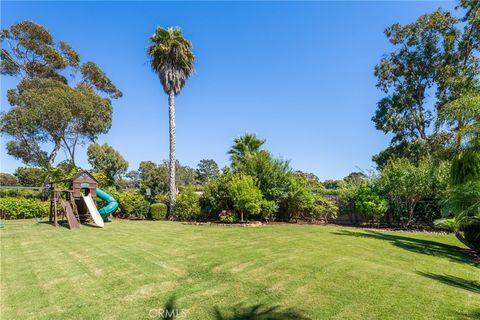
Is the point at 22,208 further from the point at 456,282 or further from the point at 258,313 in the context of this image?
the point at 456,282

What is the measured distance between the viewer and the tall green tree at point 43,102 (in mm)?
20828

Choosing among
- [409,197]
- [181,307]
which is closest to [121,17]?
[181,307]

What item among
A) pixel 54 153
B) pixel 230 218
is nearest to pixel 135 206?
pixel 230 218

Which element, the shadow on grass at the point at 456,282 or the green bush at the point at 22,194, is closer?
the shadow on grass at the point at 456,282

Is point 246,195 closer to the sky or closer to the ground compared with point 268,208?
closer to the sky

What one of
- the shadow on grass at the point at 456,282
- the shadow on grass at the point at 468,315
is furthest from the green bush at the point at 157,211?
the shadow on grass at the point at 468,315

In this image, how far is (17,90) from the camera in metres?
22.4

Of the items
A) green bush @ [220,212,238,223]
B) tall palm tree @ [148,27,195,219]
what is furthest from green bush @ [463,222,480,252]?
tall palm tree @ [148,27,195,219]

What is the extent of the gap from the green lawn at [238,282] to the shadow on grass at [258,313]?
1 centimetres

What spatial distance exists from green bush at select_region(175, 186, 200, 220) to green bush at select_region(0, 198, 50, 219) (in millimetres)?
8849

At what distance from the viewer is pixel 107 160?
35906 mm

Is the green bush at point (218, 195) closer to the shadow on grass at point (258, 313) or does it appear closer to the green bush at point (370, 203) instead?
the green bush at point (370, 203)

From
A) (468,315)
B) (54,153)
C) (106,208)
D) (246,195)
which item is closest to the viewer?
(468,315)

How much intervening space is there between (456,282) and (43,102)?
1005 inches
